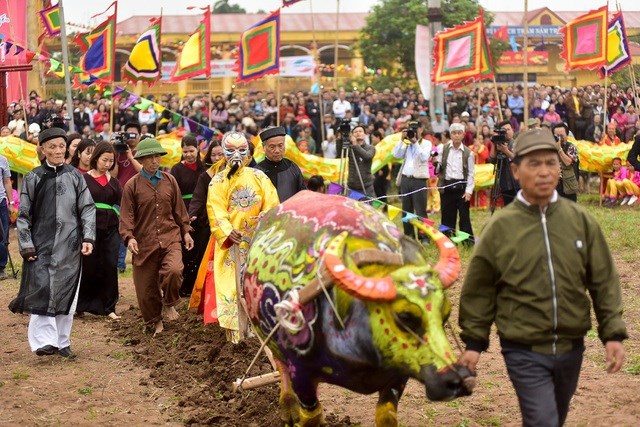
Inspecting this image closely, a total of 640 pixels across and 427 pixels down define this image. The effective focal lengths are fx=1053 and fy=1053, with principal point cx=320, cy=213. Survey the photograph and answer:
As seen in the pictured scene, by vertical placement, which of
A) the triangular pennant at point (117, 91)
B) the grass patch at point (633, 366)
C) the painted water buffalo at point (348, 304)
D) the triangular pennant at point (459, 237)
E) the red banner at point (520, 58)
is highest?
the red banner at point (520, 58)

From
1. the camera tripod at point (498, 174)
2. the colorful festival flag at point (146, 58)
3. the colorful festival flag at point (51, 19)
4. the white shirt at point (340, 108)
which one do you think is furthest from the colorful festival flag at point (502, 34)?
the camera tripod at point (498, 174)

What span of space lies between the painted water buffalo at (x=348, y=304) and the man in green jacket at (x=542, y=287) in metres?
0.30

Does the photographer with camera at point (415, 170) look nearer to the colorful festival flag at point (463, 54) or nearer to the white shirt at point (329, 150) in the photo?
the colorful festival flag at point (463, 54)

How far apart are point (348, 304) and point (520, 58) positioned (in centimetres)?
4332

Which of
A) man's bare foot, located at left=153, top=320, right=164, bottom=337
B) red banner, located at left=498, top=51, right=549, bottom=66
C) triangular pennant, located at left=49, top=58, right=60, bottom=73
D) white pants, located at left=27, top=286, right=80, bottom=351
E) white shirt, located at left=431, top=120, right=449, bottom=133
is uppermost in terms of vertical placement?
red banner, located at left=498, top=51, right=549, bottom=66

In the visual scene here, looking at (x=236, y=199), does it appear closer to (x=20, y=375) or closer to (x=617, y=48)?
(x=20, y=375)

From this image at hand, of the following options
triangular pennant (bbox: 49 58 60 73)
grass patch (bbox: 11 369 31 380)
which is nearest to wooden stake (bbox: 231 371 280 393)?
grass patch (bbox: 11 369 31 380)

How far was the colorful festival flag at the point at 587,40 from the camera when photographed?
17891 millimetres

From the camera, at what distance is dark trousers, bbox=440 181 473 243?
13688mm

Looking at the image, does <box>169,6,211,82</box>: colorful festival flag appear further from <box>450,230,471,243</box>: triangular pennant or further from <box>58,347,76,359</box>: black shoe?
<box>58,347,76,359</box>: black shoe

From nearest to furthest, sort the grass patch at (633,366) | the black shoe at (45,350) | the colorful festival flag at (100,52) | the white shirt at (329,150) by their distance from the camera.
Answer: the grass patch at (633,366), the black shoe at (45,350), the colorful festival flag at (100,52), the white shirt at (329,150)

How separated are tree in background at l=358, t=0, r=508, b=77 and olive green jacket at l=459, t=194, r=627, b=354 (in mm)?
33657

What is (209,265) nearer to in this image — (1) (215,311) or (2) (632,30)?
(1) (215,311)

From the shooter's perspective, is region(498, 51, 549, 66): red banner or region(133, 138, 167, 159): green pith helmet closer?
region(133, 138, 167, 159): green pith helmet
